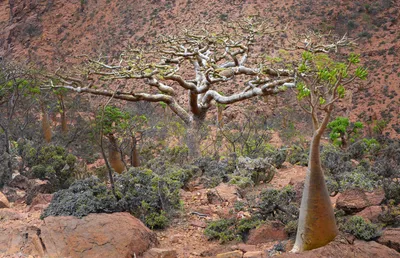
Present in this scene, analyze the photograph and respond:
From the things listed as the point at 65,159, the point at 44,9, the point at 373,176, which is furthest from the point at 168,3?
the point at 373,176

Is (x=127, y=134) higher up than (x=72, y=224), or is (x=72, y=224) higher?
(x=72, y=224)

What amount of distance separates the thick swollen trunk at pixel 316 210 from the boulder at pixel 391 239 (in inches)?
14.5

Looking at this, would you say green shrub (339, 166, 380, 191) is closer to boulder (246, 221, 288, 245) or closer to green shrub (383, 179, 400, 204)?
green shrub (383, 179, 400, 204)

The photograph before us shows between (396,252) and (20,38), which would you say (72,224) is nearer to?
(396,252)

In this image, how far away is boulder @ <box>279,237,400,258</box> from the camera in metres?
3.22

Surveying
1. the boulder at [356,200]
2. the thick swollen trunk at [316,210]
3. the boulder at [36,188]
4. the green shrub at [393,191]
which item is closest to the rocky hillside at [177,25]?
the green shrub at [393,191]

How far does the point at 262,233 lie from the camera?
4.17 m

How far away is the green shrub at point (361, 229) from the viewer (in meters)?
3.51

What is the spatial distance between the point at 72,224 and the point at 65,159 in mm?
3651

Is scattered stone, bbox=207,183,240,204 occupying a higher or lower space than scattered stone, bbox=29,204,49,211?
lower

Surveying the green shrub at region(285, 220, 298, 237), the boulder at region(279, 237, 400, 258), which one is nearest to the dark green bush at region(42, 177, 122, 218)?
the green shrub at region(285, 220, 298, 237)

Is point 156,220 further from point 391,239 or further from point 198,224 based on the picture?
point 391,239

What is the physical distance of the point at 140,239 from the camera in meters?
3.79

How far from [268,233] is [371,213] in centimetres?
92
